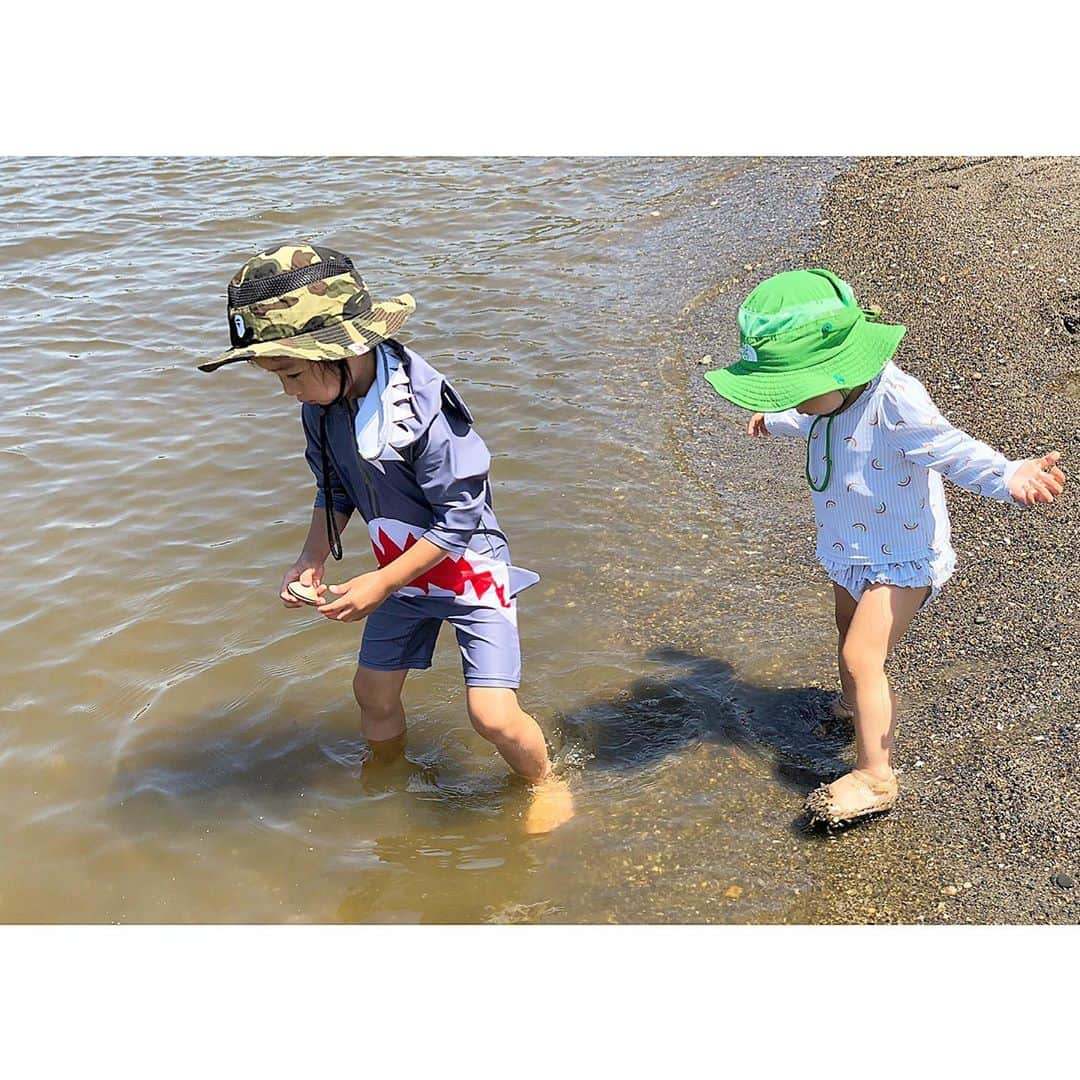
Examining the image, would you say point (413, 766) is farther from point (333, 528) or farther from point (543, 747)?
point (333, 528)

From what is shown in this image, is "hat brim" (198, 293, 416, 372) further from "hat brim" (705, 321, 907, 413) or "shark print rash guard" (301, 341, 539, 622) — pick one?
"hat brim" (705, 321, 907, 413)

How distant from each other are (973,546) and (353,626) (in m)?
2.33

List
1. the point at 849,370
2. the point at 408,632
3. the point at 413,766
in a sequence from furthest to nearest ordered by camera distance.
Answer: the point at 413,766 → the point at 408,632 → the point at 849,370

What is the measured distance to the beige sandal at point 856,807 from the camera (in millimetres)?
3244

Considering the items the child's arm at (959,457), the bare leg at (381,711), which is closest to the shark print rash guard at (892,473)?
the child's arm at (959,457)

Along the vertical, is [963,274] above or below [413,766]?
above

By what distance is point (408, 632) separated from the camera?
3.52 m

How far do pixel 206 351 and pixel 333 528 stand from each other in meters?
3.79

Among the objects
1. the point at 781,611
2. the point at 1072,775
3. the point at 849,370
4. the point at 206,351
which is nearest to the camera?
the point at 849,370

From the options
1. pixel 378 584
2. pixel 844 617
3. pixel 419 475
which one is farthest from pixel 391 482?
pixel 844 617

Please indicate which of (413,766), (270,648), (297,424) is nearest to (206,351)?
(297,424)

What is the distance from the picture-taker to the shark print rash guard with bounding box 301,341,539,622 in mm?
2971

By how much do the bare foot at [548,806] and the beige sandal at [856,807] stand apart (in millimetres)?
735

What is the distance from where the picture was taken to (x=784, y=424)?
3502 mm
